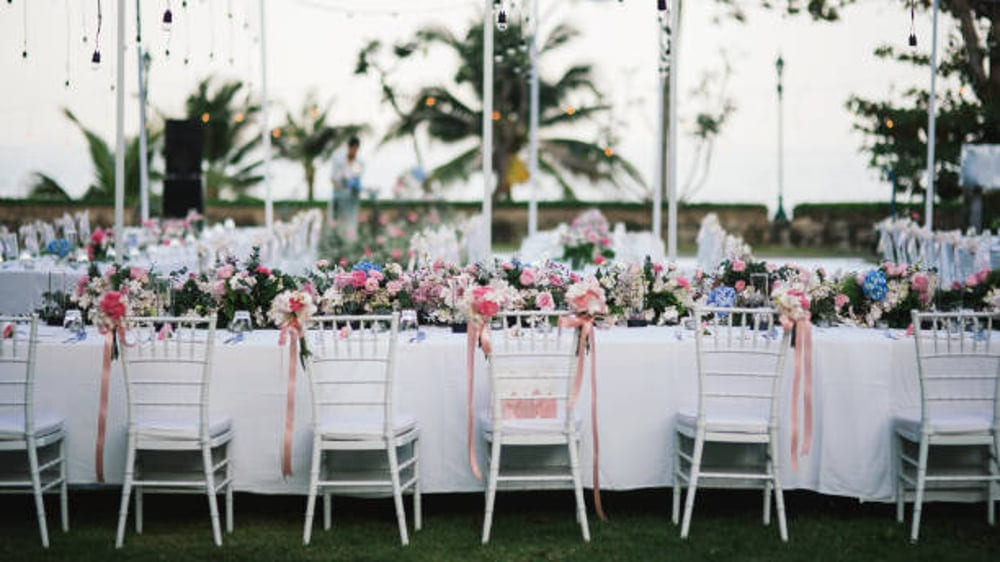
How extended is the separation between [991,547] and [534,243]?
6.48 meters

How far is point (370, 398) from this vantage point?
4613 millimetres

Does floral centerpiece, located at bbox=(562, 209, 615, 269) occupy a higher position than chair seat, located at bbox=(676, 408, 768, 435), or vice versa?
floral centerpiece, located at bbox=(562, 209, 615, 269)

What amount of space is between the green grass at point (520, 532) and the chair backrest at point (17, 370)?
0.52 metres

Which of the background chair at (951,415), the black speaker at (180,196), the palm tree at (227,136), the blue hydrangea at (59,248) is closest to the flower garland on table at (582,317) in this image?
the background chair at (951,415)

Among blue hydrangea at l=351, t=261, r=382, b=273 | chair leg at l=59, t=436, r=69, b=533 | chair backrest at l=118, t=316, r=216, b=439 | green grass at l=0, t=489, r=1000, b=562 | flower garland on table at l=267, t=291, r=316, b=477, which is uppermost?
blue hydrangea at l=351, t=261, r=382, b=273

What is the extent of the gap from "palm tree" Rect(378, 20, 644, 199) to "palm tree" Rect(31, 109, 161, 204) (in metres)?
5.36

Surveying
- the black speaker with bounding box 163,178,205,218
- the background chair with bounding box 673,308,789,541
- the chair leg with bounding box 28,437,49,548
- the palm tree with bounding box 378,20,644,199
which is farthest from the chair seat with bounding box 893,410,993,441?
the palm tree with bounding box 378,20,644,199

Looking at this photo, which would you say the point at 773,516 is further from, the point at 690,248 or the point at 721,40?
the point at 721,40

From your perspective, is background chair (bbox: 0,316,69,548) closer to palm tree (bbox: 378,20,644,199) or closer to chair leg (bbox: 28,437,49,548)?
chair leg (bbox: 28,437,49,548)

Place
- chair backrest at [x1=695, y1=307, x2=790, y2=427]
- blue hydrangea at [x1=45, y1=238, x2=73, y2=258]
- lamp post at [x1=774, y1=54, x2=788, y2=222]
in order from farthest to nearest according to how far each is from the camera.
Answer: lamp post at [x1=774, y1=54, x2=788, y2=222], blue hydrangea at [x1=45, y1=238, x2=73, y2=258], chair backrest at [x1=695, y1=307, x2=790, y2=427]

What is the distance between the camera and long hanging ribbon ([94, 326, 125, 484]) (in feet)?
14.4

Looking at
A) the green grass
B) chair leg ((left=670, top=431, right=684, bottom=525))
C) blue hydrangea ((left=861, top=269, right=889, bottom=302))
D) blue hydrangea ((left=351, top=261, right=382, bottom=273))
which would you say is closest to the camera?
the green grass

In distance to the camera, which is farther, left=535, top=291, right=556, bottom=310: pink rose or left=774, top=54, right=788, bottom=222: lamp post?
left=774, top=54, right=788, bottom=222: lamp post

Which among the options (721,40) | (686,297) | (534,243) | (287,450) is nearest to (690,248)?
(721,40)
